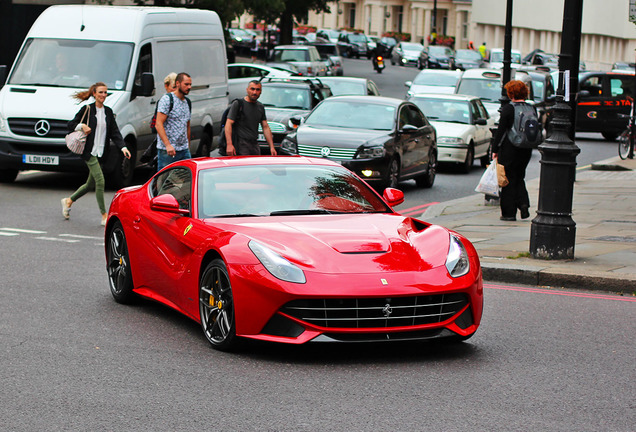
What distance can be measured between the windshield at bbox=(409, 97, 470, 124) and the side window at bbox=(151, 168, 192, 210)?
1544 cm

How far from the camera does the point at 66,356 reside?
716cm

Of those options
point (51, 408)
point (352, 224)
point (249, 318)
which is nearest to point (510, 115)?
point (352, 224)

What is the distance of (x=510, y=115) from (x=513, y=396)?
8.11 metres

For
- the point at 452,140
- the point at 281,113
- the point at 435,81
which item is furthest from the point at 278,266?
the point at 435,81

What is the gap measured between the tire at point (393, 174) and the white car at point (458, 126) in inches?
179

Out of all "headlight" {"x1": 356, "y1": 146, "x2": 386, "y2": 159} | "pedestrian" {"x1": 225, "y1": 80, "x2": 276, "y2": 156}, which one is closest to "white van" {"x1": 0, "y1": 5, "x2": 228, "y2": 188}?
"pedestrian" {"x1": 225, "y1": 80, "x2": 276, "y2": 156}

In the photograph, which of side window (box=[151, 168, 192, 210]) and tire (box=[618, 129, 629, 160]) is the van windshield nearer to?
side window (box=[151, 168, 192, 210])

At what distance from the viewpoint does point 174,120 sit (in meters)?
14.2

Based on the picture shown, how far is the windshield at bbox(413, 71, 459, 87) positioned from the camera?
32812 millimetres

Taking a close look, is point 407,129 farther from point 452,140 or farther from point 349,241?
point 349,241

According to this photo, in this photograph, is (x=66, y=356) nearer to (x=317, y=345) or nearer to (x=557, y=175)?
(x=317, y=345)

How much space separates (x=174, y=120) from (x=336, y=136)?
15.1 feet

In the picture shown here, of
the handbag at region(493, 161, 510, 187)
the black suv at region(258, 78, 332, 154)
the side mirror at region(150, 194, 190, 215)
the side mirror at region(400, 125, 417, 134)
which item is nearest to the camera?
the side mirror at region(150, 194, 190, 215)

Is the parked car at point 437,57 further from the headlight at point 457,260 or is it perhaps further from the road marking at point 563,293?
the headlight at point 457,260
